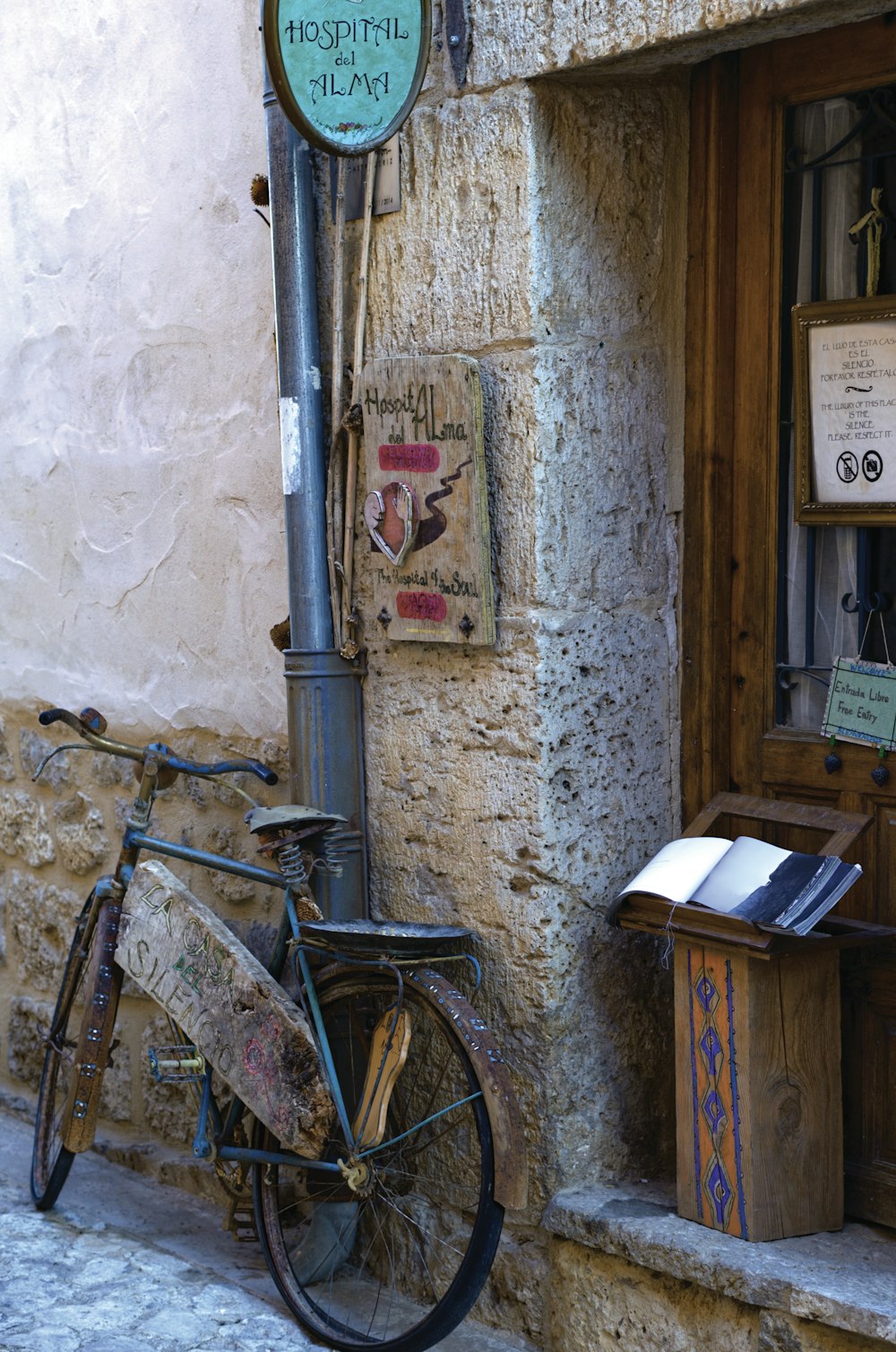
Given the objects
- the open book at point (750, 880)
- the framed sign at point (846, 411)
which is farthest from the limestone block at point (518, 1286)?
the framed sign at point (846, 411)

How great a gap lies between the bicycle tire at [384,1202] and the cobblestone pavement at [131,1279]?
11 cm

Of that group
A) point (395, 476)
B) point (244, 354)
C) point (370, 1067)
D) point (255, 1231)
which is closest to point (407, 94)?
point (395, 476)

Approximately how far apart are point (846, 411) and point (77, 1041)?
2419 millimetres

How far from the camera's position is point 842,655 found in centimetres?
320

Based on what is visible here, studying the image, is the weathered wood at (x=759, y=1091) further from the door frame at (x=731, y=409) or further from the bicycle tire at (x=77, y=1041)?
the bicycle tire at (x=77, y=1041)

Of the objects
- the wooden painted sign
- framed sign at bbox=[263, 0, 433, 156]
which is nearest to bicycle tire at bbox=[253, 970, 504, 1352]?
the wooden painted sign

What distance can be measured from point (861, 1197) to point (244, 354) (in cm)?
236

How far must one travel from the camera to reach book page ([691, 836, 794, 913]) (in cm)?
298

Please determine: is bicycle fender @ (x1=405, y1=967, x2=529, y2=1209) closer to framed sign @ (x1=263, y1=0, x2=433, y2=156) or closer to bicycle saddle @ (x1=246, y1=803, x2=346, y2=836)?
bicycle saddle @ (x1=246, y1=803, x2=346, y2=836)

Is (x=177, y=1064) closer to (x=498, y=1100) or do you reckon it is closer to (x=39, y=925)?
(x=498, y=1100)

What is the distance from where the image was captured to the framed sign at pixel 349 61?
3049 mm

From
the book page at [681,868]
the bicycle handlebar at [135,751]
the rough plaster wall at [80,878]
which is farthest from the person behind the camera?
the rough plaster wall at [80,878]

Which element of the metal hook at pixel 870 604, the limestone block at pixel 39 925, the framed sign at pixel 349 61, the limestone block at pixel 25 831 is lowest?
the limestone block at pixel 39 925

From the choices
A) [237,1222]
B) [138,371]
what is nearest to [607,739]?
[237,1222]
